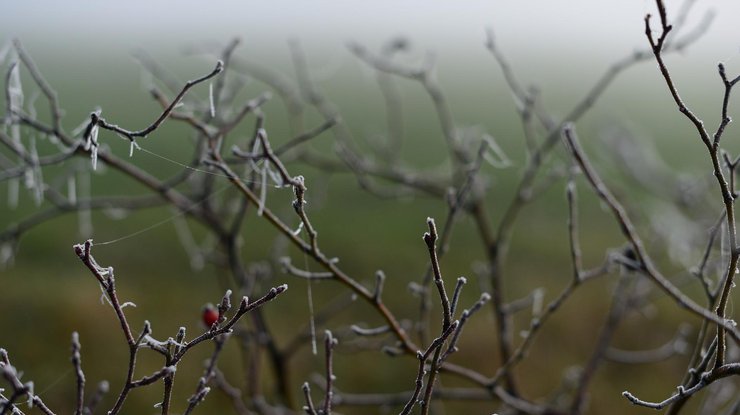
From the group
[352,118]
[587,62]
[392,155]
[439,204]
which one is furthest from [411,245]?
[587,62]

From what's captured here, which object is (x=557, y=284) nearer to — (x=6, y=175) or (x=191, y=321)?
(x=191, y=321)

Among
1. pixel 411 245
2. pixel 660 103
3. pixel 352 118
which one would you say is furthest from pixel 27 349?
pixel 660 103

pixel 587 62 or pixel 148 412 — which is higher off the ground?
pixel 587 62

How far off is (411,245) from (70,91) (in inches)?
225

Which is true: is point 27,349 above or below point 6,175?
above

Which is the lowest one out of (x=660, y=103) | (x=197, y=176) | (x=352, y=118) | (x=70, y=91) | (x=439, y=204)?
(x=197, y=176)

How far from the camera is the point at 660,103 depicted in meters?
9.09

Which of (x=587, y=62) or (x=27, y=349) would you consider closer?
(x=27, y=349)

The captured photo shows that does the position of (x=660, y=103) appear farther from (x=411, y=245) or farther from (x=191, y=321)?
(x=191, y=321)

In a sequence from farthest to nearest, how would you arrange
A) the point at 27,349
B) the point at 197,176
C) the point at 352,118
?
the point at 352,118 < the point at 27,349 < the point at 197,176

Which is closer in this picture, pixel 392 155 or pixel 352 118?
pixel 392 155

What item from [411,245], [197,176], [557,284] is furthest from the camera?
[411,245]

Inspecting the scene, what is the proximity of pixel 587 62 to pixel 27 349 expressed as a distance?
10.5m

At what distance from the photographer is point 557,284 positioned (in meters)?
4.83
